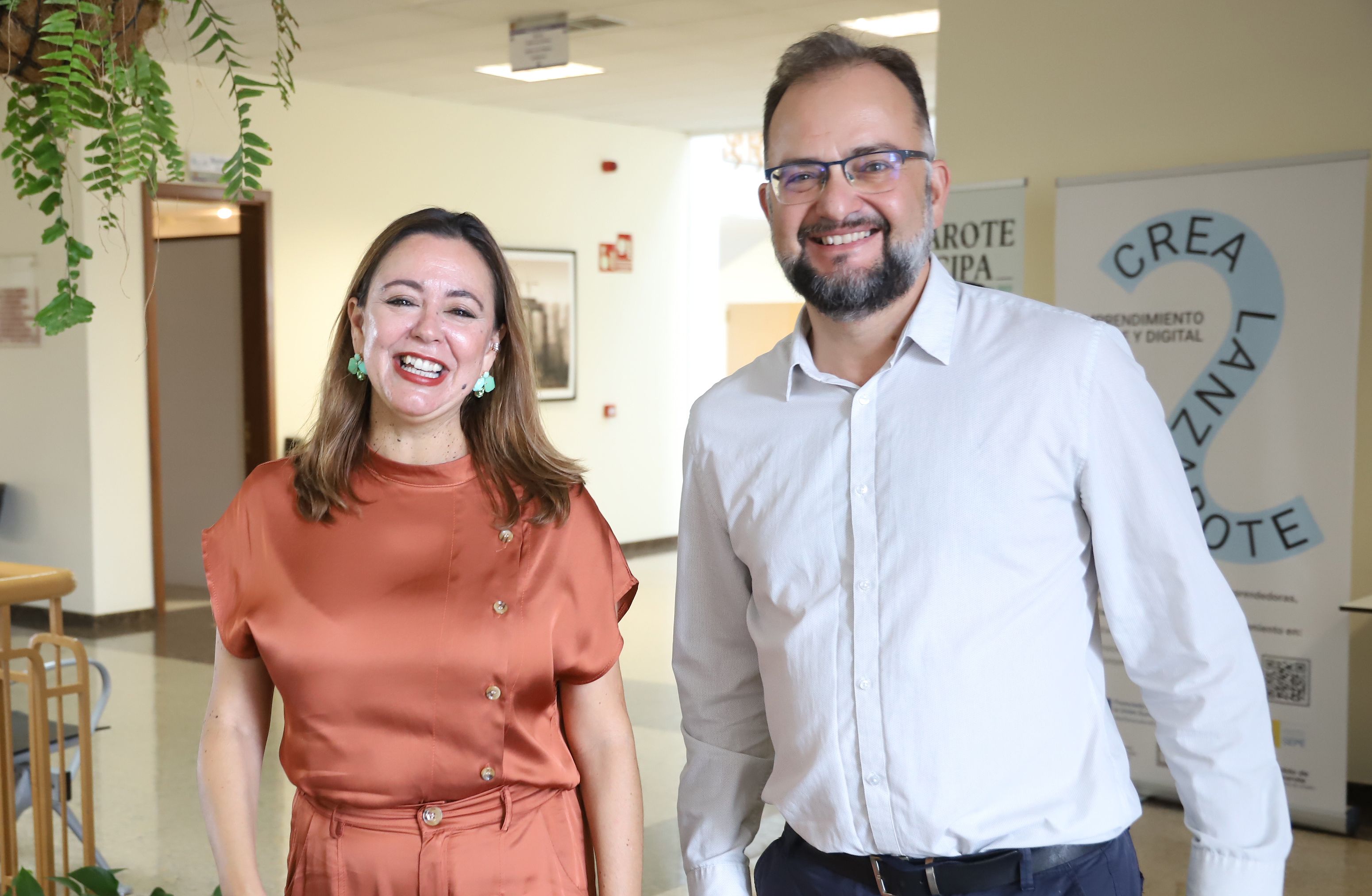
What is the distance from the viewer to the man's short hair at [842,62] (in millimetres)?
1603

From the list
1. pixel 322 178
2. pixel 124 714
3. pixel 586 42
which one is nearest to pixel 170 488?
pixel 322 178

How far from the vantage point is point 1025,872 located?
4.91ft

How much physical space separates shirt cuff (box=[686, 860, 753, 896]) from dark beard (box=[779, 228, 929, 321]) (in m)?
0.75

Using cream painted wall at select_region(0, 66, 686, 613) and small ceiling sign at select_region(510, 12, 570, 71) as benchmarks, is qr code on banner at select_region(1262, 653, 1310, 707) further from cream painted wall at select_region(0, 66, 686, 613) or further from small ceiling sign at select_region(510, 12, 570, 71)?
cream painted wall at select_region(0, 66, 686, 613)

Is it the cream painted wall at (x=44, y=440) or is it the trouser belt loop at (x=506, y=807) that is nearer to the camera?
the trouser belt loop at (x=506, y=807)

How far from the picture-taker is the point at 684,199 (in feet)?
35.6

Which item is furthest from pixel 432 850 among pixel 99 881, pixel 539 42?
pixel 539 42

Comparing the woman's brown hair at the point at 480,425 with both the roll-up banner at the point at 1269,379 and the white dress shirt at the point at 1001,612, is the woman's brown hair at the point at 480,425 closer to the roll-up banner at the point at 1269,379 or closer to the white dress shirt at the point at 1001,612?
the white dress shirt at the point at 1001,612

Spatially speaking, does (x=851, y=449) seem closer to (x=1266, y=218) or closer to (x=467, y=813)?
(x=467, y=813)

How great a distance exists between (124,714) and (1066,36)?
487 cm

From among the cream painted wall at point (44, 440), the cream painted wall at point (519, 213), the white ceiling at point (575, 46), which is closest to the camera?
the white ceiling at point (575, 46)

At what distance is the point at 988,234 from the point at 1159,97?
774 mm

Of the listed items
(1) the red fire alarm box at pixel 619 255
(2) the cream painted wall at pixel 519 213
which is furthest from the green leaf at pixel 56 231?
(1) the red fire alarm box at pixel 619 255

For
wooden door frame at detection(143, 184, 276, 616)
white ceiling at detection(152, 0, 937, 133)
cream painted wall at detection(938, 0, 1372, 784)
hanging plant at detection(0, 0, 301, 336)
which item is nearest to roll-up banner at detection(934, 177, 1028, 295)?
cream painted wall at detection(938, 0, 1372, 784)
